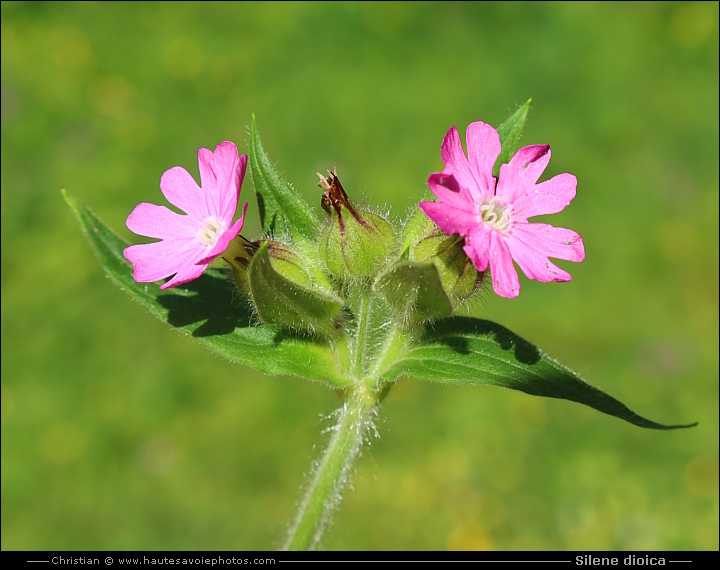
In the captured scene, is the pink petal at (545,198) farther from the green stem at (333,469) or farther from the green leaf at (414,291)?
the green stem at (333,469)

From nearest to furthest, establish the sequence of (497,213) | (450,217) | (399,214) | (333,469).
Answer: (450,217) < (497,213) < (333,469) < (399,214)

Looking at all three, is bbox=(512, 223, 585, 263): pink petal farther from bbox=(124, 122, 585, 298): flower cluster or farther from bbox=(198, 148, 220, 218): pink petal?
bbox=(198, 148, 220, 218): pink petal

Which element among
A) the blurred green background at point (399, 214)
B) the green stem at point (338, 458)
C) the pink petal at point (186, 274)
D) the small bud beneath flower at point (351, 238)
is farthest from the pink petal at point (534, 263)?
the blurred green background at point (399, 214)

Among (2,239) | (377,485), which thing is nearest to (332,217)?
(377,485)

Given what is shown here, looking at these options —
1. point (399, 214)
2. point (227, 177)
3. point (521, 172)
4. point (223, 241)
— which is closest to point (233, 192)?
point (227, 177)

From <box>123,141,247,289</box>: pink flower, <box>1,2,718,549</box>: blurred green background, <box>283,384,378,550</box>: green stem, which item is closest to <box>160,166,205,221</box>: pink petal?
<box>123,141,247,289</box>: pink flower

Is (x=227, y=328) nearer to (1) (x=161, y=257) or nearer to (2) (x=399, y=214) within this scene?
(1) (x=161, y=257)

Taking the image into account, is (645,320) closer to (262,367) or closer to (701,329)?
(701,329)
